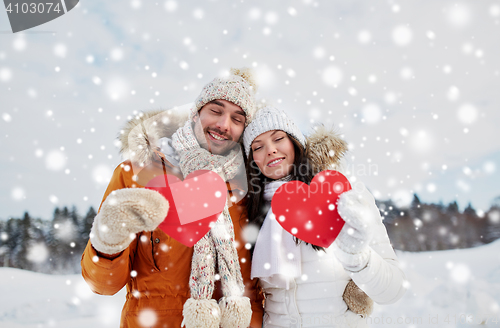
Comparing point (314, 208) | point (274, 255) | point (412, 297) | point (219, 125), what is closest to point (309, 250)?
point (274, 255)

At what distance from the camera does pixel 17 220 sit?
12.2ft

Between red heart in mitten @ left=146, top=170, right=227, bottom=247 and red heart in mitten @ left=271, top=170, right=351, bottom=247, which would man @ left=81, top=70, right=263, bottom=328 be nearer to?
red heart in mitten @ left=146, top=170, right=227, bottom=247

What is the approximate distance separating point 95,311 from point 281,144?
335 centimetres

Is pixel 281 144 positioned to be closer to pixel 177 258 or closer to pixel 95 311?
pixel 177 258

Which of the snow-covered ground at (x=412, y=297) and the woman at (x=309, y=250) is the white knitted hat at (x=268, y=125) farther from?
the snow-covered ground at (x=412, y=297)

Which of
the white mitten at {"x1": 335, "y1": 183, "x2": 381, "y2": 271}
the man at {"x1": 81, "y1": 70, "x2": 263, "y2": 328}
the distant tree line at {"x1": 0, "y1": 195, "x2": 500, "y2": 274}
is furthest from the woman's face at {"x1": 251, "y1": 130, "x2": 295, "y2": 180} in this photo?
the distant tree line at {"x1": 0, "y1": 195, "x2": 500, "y2": 274}

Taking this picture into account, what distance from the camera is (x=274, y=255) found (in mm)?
1462

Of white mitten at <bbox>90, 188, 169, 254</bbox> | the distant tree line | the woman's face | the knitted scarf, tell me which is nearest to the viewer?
white mitten at <bbox>90, 188, 169, 254</bbox>

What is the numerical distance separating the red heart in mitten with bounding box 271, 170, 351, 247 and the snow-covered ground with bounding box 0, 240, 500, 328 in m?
2.37

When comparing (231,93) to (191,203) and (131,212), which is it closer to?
(191,203)

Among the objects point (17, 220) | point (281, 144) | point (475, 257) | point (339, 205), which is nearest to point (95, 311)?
point (17, 220)

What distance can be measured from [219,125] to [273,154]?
Answer: 0.38 metres

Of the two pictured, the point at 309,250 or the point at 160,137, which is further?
the point at 160,137

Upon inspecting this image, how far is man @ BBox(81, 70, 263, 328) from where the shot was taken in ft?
3.25
